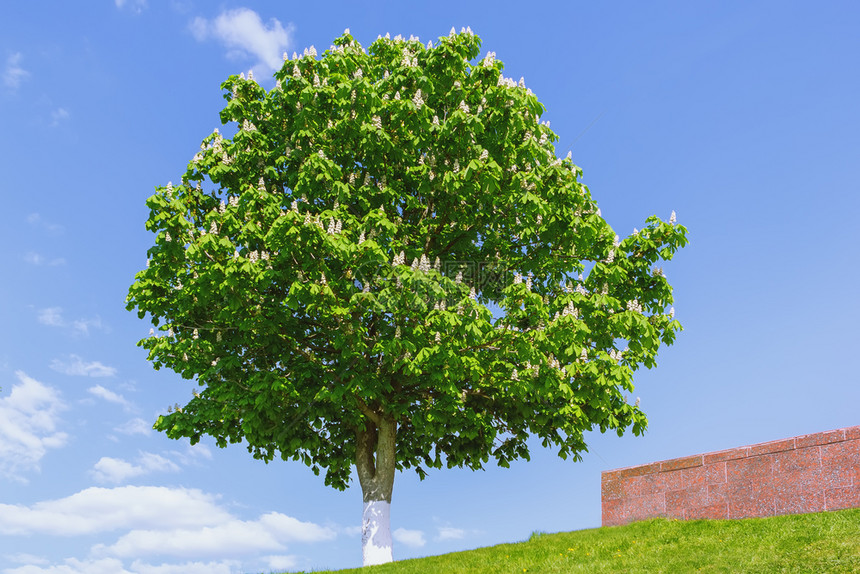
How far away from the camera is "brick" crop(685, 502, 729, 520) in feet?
65.9

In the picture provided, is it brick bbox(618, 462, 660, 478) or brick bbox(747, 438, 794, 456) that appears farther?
brick bbox(618, 462, 660, 478)

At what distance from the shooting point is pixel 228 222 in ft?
58.2

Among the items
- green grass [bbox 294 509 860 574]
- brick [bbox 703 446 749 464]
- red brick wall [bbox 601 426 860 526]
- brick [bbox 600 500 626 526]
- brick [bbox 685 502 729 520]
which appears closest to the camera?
green grass [bbox 294 509 860 574]

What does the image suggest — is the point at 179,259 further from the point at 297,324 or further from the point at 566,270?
the point at 566,270

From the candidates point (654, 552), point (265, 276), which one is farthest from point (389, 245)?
point (654, 552)

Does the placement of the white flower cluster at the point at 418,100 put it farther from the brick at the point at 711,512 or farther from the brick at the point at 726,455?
the brick at the point at 711,512

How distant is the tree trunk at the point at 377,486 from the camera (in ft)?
62.6

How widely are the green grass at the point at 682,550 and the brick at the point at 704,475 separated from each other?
243cm

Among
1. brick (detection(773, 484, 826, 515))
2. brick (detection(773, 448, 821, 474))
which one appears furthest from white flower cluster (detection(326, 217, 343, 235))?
brick (detection(773, 484, 826, 515))

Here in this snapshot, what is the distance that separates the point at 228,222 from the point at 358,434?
7.12m

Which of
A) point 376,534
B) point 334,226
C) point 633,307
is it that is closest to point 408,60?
point 334,226

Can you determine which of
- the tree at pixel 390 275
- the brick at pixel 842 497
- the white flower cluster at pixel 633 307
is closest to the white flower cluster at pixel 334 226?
the tree at pixel 390 275

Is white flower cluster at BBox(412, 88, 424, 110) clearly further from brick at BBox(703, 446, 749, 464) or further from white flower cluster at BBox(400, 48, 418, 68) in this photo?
brick at BBox(703, 446, 749, 464)

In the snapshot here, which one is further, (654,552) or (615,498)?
(615,498)
